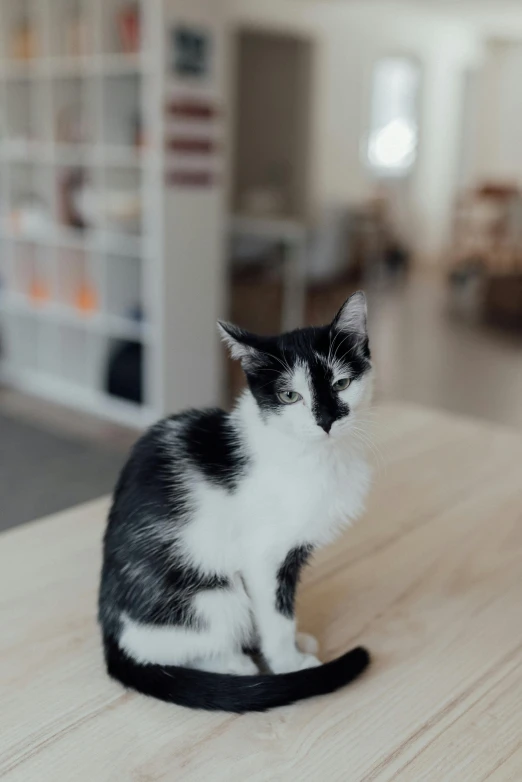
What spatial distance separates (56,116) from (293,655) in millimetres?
3256

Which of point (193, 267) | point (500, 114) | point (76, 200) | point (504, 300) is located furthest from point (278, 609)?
point (500, 114)

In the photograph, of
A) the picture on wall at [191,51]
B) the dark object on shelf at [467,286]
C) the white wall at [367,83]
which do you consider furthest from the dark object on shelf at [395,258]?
the picture on wall at [191,51]

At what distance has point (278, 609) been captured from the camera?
80 centimetres

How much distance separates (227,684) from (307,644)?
125 mm

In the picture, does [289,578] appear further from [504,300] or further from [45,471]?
[504,300]

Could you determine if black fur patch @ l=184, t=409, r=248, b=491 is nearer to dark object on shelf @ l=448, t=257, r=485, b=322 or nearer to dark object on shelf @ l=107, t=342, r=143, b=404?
dark object on shelf @ l=107, t=342, r=143, b=404

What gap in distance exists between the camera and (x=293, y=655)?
0.82 m

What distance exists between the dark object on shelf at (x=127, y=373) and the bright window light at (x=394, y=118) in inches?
227

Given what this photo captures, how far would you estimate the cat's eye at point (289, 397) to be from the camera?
79cm

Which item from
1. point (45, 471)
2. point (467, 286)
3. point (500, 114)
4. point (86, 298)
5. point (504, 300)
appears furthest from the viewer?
point (500, 114)

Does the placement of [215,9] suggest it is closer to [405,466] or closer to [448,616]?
[405,466]

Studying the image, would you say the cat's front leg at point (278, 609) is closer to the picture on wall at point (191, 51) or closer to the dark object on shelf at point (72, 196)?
the picture on wall at point (191, 51)

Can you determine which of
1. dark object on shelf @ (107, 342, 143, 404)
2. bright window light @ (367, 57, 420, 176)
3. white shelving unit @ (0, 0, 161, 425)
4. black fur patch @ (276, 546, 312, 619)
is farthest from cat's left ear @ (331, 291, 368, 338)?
bright window light @ (367, 57, 420, 176)

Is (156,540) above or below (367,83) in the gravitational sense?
below
